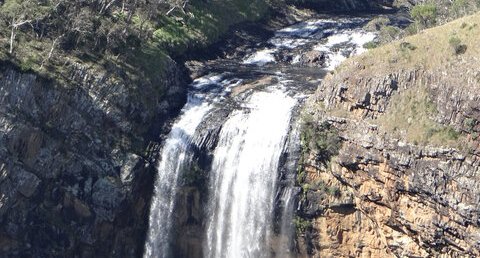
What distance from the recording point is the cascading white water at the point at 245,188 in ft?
157

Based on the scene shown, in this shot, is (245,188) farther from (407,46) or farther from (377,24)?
(377,24)

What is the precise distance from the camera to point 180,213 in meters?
49.5

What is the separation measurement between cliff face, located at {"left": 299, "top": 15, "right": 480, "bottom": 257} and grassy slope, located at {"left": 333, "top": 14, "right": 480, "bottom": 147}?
0.22 feet

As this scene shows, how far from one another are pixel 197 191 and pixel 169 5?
26538mm

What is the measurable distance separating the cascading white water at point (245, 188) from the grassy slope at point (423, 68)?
550 cm

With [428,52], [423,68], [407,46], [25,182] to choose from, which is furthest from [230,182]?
[428,52]

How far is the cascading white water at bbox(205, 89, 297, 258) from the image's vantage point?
48.0m

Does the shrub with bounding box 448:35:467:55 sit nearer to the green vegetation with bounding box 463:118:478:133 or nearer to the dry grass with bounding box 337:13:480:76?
the dry grass with bounding box 337:13:480:76

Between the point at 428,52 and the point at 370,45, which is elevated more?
the point at 370,45

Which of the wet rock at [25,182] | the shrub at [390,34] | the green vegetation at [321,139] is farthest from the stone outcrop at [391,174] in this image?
the wet rock at [25,182]

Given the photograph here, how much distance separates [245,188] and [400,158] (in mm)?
11401

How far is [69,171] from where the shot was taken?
157 ft

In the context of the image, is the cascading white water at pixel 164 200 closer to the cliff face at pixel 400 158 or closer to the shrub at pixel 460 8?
the cliff face at pixel 400 158

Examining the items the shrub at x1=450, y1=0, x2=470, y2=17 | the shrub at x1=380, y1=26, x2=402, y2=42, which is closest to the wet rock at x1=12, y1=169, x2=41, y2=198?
the shrub at x1=380, y1=26, x2=402, y2=42
